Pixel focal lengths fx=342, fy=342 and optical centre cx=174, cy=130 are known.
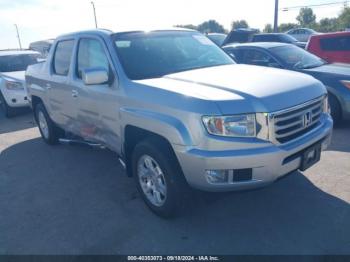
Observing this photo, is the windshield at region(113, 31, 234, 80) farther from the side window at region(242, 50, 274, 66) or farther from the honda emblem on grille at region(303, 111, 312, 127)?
the side window at region(242, 50, 274, 66)

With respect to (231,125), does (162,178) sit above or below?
below

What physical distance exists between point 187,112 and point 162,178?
33.1 inches

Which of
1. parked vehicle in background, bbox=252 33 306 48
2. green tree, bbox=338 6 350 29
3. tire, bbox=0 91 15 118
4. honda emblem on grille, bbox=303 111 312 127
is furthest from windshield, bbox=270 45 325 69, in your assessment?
green tree, bbox=338 6 350 29

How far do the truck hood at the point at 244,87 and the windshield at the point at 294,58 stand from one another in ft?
10.6

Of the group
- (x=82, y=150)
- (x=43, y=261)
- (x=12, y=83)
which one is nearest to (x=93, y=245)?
(x=43, y=261)

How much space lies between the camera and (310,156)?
3299mm

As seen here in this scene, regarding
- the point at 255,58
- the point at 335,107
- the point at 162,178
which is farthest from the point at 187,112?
the point at 255,58

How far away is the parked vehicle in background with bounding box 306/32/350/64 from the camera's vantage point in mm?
8727

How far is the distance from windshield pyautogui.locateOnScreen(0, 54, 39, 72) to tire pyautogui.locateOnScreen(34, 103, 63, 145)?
13.6 feet

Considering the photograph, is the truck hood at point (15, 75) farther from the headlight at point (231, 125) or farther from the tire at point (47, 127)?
the headlight at point (231, 125)

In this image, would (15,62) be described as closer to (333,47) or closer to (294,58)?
(294,58)

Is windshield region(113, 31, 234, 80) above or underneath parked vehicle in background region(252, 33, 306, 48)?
above

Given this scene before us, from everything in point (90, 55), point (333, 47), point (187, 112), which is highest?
point (90, 55)

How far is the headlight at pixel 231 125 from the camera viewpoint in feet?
9.32
